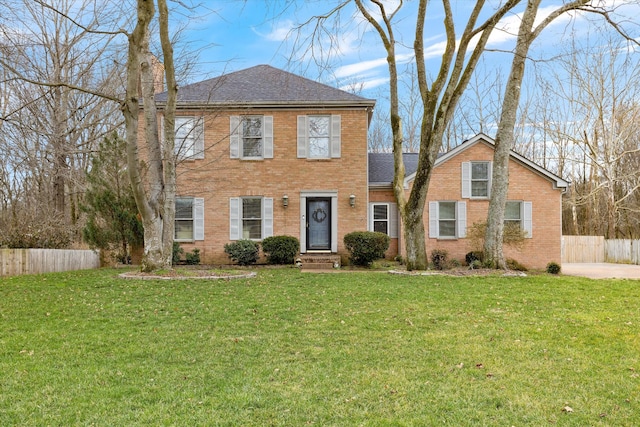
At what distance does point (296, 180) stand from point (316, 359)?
456 inches

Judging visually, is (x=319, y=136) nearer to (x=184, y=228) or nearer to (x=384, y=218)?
(x=384, y=218)

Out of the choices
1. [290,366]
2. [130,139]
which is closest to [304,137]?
[130,139]

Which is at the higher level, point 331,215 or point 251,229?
point 331,215

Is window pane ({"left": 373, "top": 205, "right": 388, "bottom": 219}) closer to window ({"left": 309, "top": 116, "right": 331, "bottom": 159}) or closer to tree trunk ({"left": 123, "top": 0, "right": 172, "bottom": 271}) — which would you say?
window ({"left": 309, "top": 116, "right": 331, "bottom": 159})

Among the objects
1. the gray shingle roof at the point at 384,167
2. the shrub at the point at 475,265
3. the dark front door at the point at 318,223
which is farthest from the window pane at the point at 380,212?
the shrub at the point at 475,265

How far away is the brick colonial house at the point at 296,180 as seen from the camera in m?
15.9

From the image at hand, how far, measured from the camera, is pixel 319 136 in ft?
52.7

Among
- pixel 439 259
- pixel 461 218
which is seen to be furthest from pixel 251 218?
pixel 461 218

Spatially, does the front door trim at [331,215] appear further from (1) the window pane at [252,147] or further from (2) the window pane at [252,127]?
(2) the window pane at [252,127]

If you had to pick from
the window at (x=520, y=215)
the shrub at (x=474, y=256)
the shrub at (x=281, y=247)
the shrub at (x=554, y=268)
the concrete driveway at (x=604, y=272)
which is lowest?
the concrete driveway at (x=604, y=272)

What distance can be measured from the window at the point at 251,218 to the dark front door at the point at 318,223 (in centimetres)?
138

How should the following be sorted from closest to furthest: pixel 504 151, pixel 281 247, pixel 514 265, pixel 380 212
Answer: pixel 504 151, pixel 281 247, pixel 514 265, pixel 380 212

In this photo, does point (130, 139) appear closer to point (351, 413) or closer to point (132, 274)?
point (132, 274)

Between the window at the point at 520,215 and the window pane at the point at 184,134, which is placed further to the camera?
the window at the point at 520,215
